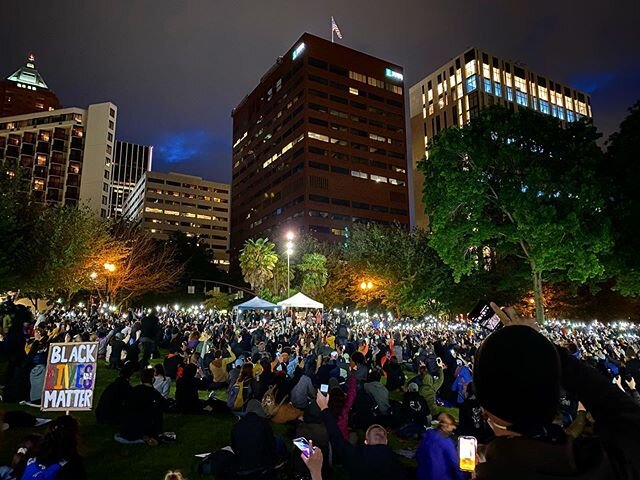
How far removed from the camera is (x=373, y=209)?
120 meters

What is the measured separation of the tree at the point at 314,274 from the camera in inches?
2197

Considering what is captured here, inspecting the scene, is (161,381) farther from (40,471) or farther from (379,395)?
(40,471)

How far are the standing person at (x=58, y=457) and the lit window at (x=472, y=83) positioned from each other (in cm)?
11133

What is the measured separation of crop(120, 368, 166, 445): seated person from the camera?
363 inches

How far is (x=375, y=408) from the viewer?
11.4 m

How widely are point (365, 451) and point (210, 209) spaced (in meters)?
171

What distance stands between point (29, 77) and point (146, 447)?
557ft

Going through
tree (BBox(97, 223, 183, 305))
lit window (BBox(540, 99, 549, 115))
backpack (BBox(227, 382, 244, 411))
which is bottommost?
backpack (BBox(227, 382, 244, 411))

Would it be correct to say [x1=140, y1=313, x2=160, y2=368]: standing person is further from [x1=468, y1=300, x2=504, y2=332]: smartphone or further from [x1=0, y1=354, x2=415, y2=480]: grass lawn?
[x1=468, y1=300, x2=504, y2=332]: smartphone

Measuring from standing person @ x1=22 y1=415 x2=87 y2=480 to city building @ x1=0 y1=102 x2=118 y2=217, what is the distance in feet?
299

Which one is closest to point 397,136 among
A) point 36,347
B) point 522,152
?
point 522,152

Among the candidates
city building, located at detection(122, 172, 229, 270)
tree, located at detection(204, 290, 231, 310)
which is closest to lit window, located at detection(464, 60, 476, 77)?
tree, located at detection(204, 290, 231, 310)

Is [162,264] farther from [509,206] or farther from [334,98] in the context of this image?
[334,98]

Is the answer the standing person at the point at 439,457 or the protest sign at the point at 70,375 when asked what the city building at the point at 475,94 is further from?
the standing person at the point at 439,457
